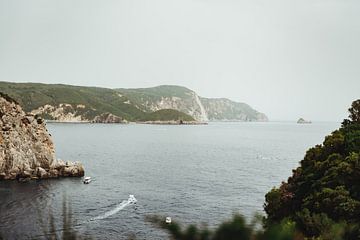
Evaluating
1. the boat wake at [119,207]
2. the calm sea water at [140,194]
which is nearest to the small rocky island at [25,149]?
the calm sea water at [140,194]

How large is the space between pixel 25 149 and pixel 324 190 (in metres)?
58.6

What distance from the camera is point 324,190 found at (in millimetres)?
31766

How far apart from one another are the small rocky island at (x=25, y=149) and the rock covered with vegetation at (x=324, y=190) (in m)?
47.5

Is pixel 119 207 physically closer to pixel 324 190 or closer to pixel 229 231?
→ pixel 324 190

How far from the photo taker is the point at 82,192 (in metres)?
60.8

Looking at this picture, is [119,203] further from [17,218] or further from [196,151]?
[196,151]

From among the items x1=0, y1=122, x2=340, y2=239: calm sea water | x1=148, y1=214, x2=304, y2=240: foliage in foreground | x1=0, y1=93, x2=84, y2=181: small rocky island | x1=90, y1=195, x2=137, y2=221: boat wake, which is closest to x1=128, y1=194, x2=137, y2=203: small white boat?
x1=90, y1=195, x2=137, y2=221: boat wake

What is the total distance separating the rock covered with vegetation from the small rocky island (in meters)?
47.5

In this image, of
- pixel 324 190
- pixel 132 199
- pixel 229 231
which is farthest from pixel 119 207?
pixel 229 231

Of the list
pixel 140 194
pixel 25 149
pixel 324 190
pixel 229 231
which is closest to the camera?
pixel 229 231

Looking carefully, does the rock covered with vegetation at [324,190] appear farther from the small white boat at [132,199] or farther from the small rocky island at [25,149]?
the small rocky island at [25,149]

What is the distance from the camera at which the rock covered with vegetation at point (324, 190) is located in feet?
95.7

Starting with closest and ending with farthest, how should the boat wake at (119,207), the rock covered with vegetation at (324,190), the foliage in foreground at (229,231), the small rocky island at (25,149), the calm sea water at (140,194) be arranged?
1. the foliage in foreground at (229,231)
2. the rock covered with vegetation at (324,190)
3. the calm sea water at (140,194)
4. the boat wake at (119,207)
5. the small rocky island at (25,149)

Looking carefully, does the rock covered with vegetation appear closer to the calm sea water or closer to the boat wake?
the calm sea water
